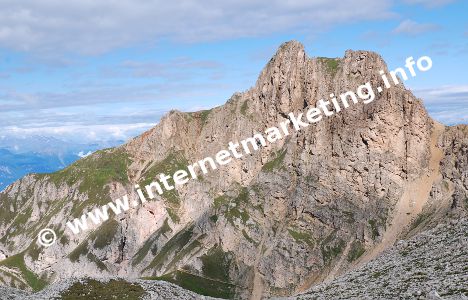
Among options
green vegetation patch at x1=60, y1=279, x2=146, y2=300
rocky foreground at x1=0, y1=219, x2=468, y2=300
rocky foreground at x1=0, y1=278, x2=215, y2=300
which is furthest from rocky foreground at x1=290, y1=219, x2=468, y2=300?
green vegetation patch at x1=60, y1=279, x2=146, y2=300

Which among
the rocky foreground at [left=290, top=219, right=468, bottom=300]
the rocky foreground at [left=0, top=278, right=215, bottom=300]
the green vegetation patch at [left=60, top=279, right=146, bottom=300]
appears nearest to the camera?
the rocky foreground at [left=290, top=219, right=468, bottom=300]

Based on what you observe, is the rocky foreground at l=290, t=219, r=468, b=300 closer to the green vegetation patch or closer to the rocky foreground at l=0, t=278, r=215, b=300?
the rocky foreground at l=0, t=278, r=215, b=300

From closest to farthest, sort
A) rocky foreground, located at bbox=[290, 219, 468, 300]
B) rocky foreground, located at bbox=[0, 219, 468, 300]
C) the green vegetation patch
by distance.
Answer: rocky foreground, located at bbox=[290, 219, 468, 300] → rocky foreground, located at bbox=[0, 219, 468, 300] → the green vegetation patch

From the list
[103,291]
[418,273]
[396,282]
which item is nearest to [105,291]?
[103,291]

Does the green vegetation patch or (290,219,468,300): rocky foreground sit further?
the green vegetation patch

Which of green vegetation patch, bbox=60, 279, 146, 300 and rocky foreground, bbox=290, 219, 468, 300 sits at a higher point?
green vegetation patch, bbox=60, 279, 146, 300

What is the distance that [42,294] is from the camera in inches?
4365

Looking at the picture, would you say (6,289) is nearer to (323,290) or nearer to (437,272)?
(323,290)

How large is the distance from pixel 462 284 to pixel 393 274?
2529 centimetres

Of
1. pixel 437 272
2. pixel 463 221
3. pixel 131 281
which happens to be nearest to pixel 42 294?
pixel 131 281

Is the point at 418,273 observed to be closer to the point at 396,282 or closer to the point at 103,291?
the point at 396,282

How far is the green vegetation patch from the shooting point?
109 meters

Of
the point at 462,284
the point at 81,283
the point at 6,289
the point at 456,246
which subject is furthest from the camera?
the point at 6,289

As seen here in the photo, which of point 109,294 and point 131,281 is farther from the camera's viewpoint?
point 131,281
